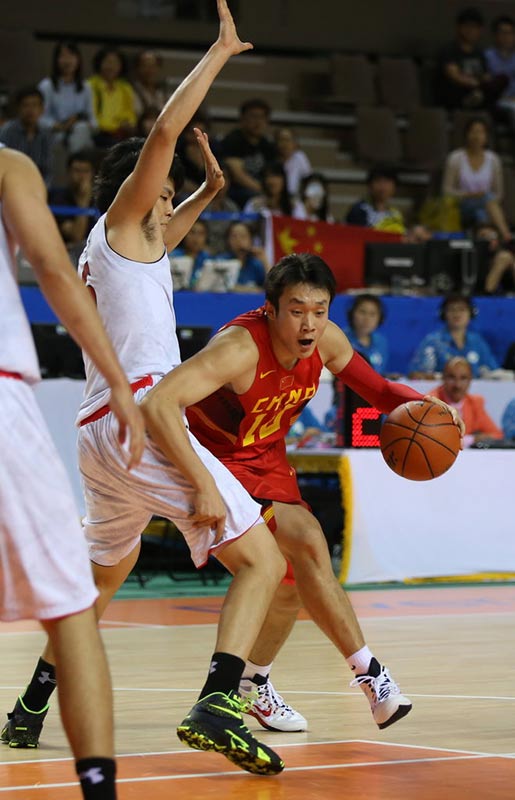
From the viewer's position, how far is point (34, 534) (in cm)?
293

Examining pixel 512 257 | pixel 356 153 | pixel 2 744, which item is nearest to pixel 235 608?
pixel 2 744

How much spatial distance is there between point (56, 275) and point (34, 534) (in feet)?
1.73

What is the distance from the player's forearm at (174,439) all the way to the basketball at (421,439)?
108cm

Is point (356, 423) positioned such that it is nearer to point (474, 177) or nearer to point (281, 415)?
point (281, 415)

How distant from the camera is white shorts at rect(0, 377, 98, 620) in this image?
115 inches

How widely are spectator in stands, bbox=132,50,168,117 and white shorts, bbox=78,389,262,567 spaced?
36.4ft

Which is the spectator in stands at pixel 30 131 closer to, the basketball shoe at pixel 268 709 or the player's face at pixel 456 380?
the player's face at pixel 456 380

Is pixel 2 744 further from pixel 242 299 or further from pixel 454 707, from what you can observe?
pixel 242 299

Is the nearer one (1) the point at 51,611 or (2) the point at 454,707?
(1) the point at 51,611

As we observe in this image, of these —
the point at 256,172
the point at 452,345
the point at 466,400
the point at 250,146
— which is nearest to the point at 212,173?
the point at 466,400

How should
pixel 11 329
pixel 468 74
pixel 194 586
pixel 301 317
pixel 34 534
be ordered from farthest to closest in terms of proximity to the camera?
pixel 468 74
pixel 194 586
pixel 301 317
pixel 11 329
pixel 34 534

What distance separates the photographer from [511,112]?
17938 mm

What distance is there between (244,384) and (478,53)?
562 inches

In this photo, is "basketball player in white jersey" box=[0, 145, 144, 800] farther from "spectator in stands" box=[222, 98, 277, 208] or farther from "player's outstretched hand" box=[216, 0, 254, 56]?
"spectator in stands" box=[222, 98, 277, 208]
